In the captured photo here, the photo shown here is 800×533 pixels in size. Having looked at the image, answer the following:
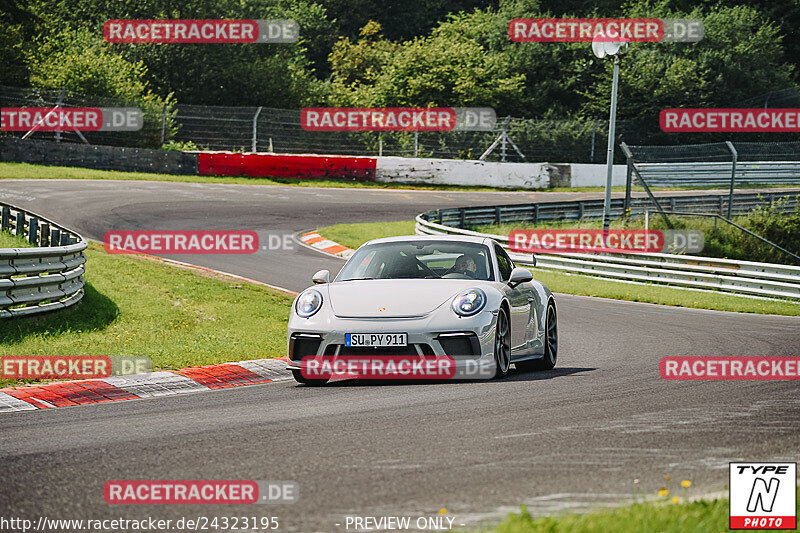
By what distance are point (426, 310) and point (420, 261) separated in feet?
4.37

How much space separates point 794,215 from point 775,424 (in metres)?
23.3

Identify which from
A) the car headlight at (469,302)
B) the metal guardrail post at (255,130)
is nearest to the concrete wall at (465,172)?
the metal guardrail post at (255,130)

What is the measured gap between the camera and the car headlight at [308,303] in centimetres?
889

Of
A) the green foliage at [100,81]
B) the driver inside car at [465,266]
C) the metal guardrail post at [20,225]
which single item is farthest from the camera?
the green foliage at [100,81]

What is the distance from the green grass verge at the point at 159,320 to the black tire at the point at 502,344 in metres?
2.83

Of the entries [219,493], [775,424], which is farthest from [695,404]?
[219,493]

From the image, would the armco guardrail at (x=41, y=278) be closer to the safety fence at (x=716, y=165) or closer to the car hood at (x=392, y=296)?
the car hood at (x=392, y=296)

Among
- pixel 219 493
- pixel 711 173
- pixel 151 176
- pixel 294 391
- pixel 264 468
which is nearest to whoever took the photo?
pixel 219 493

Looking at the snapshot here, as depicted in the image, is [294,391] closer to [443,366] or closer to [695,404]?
[443,366]

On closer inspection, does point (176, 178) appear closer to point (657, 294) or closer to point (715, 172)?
point (715, 172)

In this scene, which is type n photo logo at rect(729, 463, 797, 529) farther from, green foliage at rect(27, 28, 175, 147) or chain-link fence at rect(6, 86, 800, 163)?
green foliage at rect(27, 28, 175, 147)

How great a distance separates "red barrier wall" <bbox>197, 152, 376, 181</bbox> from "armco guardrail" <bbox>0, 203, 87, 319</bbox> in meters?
21.2

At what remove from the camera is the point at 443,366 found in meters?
8.56

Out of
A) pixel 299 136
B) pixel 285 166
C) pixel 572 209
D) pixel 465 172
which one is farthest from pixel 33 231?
pixel 465 172
